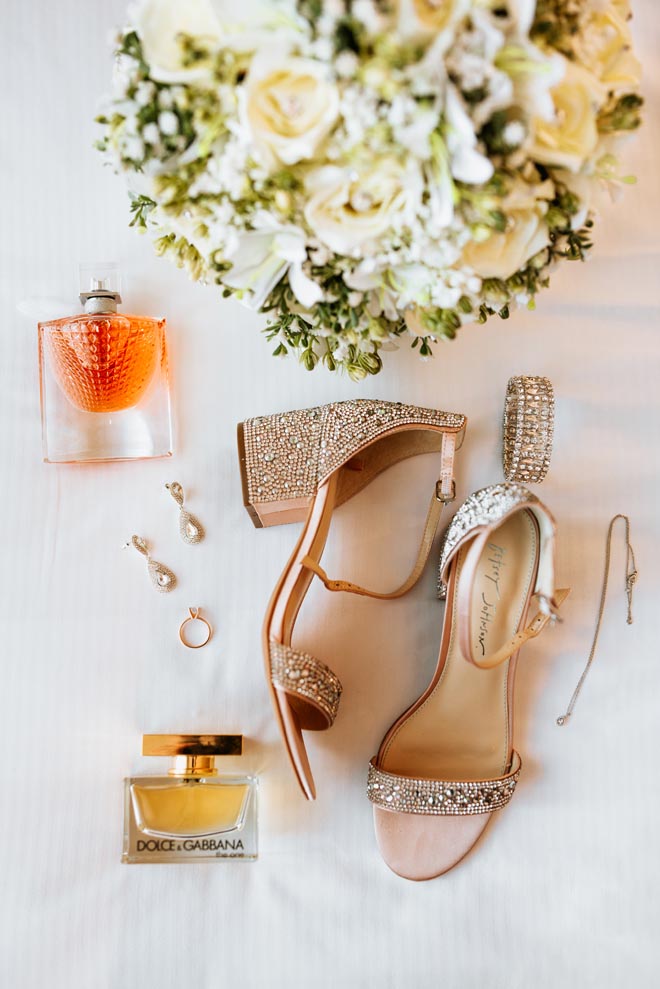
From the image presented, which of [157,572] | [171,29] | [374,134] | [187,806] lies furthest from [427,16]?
[187,806]

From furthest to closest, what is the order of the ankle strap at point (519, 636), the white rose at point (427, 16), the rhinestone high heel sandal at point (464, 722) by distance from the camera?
the rhinestone high heel sandal at point (464, 722)
the ankle strap at point (519, 636)
the white rose at point (427, 16)

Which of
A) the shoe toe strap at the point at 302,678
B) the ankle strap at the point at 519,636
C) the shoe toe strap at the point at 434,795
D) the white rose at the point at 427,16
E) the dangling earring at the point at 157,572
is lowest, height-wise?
the shoe toe strap at the point at 434,795

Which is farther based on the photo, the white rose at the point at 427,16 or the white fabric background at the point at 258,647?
the white fabric background at the point at 258,647

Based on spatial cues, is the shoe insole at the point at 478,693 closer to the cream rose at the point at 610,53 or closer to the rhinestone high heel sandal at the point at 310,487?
the rhinestone high heel sandal at the point at 310,487

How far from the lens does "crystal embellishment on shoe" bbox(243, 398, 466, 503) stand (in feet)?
3.31

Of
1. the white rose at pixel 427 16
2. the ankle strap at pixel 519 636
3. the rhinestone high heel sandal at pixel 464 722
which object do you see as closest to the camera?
the white rose at pixel 427 16

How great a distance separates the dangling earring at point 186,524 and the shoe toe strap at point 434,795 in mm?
375

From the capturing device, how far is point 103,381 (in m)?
1.06

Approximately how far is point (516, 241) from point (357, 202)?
141 millimetres

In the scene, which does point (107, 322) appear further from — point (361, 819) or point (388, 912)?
point (388, 912)

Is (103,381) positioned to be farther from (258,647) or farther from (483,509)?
(483,509)

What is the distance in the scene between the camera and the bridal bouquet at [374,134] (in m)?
0.62

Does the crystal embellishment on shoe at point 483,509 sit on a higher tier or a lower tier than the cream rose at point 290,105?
lower

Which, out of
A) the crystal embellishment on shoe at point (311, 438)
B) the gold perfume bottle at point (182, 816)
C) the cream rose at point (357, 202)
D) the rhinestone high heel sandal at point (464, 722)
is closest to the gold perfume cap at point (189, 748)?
the gold perfume bottle at point (182, 816)
